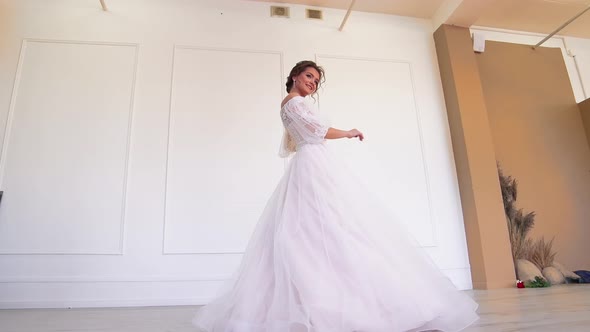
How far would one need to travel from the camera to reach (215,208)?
3.27 metres

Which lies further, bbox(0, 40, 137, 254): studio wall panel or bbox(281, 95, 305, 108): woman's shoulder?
bbox(0, 40, 137, 254): studio wall panel

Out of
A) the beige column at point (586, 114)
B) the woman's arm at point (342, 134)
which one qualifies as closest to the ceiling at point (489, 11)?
the beige column at point (586, 114)

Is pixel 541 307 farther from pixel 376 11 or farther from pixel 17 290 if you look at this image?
pixel 17 290

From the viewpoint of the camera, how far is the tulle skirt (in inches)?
52.0

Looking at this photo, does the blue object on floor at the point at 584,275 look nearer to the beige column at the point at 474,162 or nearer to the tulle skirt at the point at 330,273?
the beige column at the point at 474,162

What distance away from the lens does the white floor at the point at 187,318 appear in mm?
1564

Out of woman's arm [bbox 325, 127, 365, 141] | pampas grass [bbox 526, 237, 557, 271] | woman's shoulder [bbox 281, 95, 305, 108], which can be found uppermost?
woman's shoulder [bbox 281, 95, 305, 108]

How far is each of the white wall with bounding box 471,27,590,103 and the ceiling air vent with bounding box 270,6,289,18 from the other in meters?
2.37

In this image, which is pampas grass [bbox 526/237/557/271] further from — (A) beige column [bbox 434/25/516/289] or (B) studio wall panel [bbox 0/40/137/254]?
(B) studio wall panel [bbox 0/40/137/254]

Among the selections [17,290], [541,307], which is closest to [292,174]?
[541,307]

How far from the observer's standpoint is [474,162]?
3.66 meters

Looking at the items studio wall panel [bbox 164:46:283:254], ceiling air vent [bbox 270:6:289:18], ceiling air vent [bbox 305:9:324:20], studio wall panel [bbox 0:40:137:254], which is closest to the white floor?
studio wall panel [bbox 0:40:137:254]

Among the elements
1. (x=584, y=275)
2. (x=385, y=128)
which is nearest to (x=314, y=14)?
(x=385, y=128)

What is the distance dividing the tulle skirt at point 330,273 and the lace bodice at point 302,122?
0.31 feet
